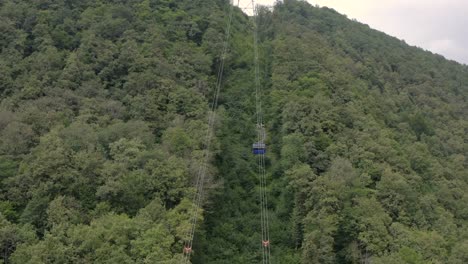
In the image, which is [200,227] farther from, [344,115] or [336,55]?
[336,55]

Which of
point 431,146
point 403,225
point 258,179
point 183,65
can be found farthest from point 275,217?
point 431,146

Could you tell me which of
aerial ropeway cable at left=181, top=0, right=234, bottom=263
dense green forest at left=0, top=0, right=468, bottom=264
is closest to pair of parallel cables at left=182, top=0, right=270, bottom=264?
aerial ropeway cable at left=181, top=0, right=234, bottom=263

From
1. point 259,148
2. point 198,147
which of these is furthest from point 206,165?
point 259,148

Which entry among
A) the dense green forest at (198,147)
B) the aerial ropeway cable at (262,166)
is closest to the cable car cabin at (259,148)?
the aerial ropeway cable at (262,166)

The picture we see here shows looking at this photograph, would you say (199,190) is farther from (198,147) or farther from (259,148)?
(259,148)

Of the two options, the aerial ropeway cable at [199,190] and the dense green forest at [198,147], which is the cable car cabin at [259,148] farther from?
the aerial ropeway cable at [199,190]

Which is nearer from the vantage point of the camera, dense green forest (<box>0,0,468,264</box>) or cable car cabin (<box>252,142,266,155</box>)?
dense green forest (<box>0,0,468,264</box>)

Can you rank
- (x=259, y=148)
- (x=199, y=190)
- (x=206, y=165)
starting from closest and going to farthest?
(x=199, y=190), (x=206, y=165), (x=259, y=148)

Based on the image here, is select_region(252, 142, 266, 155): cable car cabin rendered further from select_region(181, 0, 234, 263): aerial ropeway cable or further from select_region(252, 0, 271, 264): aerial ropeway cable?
select_region(181, 0, 234, 263): aerial ropeway cable
